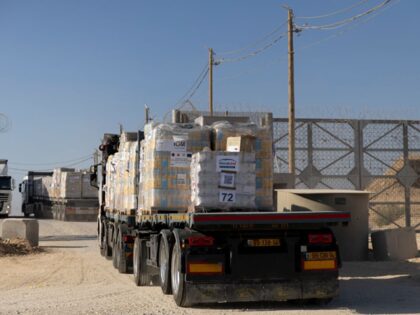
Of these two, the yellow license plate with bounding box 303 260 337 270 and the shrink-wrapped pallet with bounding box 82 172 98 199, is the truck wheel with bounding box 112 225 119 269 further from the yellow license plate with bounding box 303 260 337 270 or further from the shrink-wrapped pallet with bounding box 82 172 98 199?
the shrink-wrapped pallet with bounding box 82 172 98 199

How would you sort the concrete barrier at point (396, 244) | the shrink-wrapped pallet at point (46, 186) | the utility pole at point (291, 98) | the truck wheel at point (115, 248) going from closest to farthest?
the truck wheel at point (115, 248)
the concrete barrier at point (396, 244)
the utility pole at point (291, 98)
the shrink-wrapped pallet at point (46, 186)

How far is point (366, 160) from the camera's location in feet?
69.2

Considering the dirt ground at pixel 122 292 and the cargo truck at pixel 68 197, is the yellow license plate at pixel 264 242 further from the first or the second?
the cargo truck at pixel 68 197

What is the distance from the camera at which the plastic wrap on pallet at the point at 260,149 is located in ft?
Answer: 35.0

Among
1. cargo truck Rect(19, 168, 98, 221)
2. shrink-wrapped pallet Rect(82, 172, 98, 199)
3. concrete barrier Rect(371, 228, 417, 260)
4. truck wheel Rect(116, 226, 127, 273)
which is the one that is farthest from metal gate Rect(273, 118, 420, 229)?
shrink-wrapped pallet Rect(82, 172, 98, 199)

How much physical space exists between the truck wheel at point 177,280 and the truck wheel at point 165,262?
0.33ft

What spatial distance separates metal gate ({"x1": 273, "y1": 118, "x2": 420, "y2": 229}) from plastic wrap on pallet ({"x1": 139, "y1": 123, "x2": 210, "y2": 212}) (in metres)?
10.1

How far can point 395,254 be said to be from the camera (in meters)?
16.0

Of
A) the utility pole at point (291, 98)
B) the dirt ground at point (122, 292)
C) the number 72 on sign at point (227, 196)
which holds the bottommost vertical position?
the dirt ground at point (122, 292)

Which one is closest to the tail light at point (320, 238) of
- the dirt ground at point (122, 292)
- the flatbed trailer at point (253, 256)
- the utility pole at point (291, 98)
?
the flatbed trailer at point (253, 256)

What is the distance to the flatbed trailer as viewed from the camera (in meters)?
9.28

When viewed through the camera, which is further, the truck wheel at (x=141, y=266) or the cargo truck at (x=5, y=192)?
the cargo truck at (x=5, y=192)

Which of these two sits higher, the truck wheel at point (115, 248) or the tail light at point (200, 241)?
the tail light at point (200, 241)

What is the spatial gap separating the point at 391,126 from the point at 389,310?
12845 millimetres
